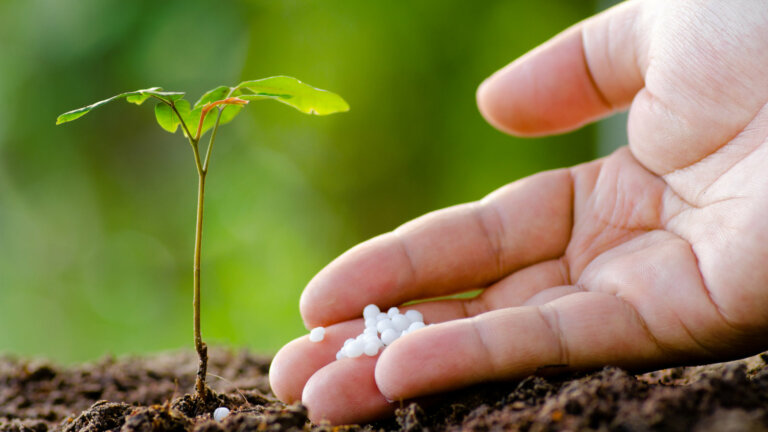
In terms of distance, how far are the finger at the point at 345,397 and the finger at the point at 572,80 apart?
3.09 feet

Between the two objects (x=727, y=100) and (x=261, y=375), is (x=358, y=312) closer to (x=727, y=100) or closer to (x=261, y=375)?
(x=261, y=375)

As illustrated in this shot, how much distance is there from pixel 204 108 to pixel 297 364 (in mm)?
507

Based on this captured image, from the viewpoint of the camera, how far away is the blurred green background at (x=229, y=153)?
3.37 m

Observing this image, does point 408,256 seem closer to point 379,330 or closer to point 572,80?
point 379,330

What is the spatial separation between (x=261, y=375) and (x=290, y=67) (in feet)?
8.15

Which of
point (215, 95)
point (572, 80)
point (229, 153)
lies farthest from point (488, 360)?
point (229, 153)

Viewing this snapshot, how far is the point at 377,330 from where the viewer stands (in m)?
1.17

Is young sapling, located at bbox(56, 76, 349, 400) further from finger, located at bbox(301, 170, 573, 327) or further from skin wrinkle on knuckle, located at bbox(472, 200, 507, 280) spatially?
skin wrinkle on knuckle, located at bbox(472, 200, 507, 280)

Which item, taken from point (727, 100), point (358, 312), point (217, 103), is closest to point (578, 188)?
point (727, 100)

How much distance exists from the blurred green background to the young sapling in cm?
236

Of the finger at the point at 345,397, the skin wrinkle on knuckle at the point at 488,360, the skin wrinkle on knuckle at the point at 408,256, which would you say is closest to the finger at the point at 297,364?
the finger at the point at 345,397

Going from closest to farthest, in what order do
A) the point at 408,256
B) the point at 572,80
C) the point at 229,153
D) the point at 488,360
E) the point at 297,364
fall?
1. the point at 488,360
2. the point at 297,364
3. the point at 408,256
4. the point at 572,80
5. the point at 229,153

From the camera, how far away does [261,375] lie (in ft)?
5.30

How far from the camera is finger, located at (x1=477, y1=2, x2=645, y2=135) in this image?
1.47m
